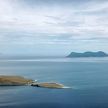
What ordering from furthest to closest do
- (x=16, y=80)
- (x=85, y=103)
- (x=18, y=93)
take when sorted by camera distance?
(x=16, y=80), (x=18, y=93), (x=85, y=103)

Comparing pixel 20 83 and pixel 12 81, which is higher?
pixel 12 81

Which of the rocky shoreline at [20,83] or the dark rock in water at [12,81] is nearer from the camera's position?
the rocky shoreline at [20,83]

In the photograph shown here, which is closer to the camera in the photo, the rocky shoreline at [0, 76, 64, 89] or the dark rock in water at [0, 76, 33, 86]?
the rocky shoreline at [0, 76, 64, 89]

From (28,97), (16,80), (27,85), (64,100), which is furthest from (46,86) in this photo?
(64,100)

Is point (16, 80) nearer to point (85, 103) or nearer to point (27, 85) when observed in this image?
point (27, 85)

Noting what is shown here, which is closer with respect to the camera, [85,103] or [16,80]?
[85,103]

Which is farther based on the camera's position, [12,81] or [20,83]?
[12,81]

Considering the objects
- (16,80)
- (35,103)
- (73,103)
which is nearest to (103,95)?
(73,103)

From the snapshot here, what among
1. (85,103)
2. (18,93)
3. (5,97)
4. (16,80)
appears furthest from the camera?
(16,80)

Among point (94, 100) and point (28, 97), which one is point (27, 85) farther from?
point (94, 100)
